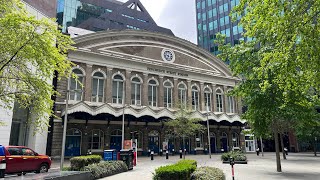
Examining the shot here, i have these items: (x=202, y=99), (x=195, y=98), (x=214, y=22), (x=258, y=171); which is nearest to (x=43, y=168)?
(x=258, y=171)

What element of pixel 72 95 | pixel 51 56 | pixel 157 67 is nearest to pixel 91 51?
pixel 72 95

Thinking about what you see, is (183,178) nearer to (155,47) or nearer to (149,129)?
(149,129)

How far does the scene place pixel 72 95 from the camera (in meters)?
31.4

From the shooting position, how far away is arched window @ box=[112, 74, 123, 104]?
34719mm

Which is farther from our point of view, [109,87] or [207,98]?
[207,98]

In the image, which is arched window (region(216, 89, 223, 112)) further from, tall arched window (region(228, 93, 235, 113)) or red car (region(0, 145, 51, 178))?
red car (region(0, 145, 51, 178))

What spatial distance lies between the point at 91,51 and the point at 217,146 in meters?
25.1

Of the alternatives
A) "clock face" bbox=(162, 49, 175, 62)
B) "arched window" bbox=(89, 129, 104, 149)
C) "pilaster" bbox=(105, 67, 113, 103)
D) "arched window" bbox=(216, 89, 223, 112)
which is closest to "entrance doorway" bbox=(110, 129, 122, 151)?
"arched window" bbox=(89, 129, 104, 149)

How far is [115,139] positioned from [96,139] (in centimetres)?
255

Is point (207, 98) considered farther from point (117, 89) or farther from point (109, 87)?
point (109, 87)

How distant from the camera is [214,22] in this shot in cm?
7869

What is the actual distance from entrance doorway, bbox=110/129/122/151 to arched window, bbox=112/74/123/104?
13.4ft

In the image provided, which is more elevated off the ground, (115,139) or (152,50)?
(152,50)

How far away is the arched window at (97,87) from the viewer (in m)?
33.3
